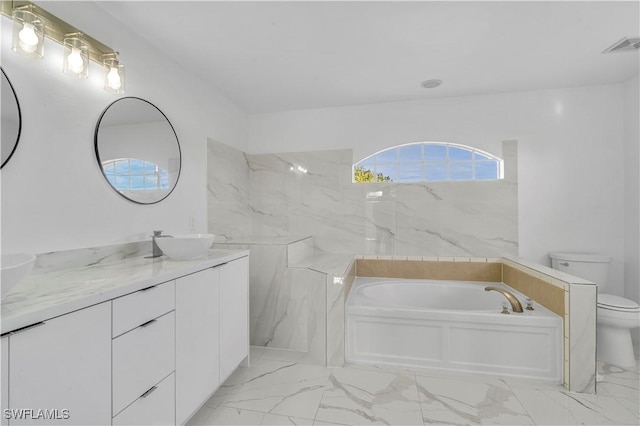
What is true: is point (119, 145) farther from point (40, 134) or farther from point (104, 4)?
point (104, 4)

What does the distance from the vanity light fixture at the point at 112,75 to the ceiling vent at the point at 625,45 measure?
10.8 feet

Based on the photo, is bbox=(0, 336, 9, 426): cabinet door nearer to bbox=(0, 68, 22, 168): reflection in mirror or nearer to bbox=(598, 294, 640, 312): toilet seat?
bbox=(0, 68, 22, 168): reflection in mirror

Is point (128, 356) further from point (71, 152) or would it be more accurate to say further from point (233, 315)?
point (71, 152)

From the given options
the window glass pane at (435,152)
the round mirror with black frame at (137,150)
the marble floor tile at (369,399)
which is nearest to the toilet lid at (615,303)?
the marble floor tile at (369,399)

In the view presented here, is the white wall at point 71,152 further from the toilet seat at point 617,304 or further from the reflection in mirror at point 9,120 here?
the toilet seat at point 617,304

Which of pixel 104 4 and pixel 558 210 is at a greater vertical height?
pixel 104 4

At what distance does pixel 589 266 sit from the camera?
2.62 meters

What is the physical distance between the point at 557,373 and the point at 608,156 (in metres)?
2.13

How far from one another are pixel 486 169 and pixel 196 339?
10.2ft

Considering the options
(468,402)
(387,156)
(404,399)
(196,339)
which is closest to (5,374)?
(196,339)

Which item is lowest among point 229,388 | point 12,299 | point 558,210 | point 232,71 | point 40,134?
point 229,388

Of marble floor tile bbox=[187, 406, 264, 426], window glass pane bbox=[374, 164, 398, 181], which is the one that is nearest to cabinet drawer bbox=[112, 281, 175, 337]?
marble floor tile bbox=[187, 406, 264, 426]

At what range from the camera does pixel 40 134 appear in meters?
1.38

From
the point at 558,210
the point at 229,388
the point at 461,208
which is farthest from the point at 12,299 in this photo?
the point at 558,210
